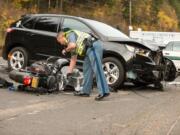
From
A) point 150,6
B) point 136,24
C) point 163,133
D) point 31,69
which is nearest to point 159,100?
point 31,69

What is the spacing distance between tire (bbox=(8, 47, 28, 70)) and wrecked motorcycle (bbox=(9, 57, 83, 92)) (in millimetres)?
2139

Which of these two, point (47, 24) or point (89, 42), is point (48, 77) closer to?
point (89, 42)

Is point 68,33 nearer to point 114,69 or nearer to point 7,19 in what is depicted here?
point 114,69

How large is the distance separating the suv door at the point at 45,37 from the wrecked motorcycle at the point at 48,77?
1.57m

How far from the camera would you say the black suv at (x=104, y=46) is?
13.4m

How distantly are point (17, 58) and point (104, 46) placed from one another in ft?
8.41

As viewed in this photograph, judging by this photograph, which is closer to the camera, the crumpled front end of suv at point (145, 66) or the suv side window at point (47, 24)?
the crumpled front end of suv at point (145, 66)

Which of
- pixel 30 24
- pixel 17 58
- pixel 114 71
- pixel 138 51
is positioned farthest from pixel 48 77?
pixel 30 24

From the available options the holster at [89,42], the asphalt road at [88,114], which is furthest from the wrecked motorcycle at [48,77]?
the holster at [89,42]

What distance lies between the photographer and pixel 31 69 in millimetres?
12297

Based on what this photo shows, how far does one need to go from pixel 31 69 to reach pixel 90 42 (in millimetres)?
1403

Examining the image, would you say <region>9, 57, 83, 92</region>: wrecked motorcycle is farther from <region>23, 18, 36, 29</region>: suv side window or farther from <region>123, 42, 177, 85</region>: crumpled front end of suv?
<region>23, 18, 36, 29</region>: suv side window

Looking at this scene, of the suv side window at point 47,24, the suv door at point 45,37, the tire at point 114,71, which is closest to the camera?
the tire at point 114,71

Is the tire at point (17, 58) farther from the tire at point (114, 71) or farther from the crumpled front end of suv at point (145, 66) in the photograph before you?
the crumpled front end of suv at point (145, 66)
